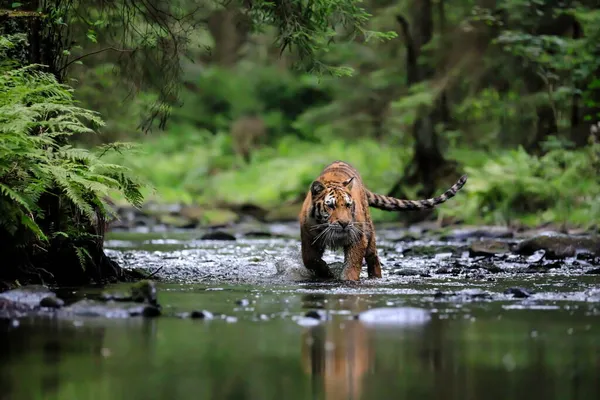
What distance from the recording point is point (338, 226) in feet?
33.7

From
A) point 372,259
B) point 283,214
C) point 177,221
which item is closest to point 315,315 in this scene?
point 372,259

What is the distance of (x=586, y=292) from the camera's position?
352 inches

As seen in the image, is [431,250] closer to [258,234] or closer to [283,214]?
[258,234]

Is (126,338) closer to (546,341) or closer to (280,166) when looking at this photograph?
(546,341)

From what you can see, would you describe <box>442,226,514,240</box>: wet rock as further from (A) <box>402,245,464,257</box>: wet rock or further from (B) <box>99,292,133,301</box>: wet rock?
(B) <box>99,292,133,301</box>: wet rock

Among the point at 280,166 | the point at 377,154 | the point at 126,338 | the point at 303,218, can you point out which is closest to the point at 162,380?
the point at 126,338

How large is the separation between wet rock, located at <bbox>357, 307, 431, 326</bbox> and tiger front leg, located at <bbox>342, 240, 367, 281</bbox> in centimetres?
289

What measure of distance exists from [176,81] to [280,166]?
72.4 feet

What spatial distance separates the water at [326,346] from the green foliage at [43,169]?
87 centimetres

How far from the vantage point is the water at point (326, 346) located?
16.1 feet

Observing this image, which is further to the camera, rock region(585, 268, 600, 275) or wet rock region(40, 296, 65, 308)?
rock region(585, 268, 600, 275)

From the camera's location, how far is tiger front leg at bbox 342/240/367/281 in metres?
10.6

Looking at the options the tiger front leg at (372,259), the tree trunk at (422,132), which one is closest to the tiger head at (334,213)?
the tiger front leg at (372,259)

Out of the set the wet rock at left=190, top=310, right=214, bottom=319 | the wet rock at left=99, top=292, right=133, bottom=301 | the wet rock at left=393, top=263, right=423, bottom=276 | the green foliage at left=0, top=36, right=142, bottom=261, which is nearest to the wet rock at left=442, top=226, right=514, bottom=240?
the wet rock at left=393, top=263, right=423, bottom=276
